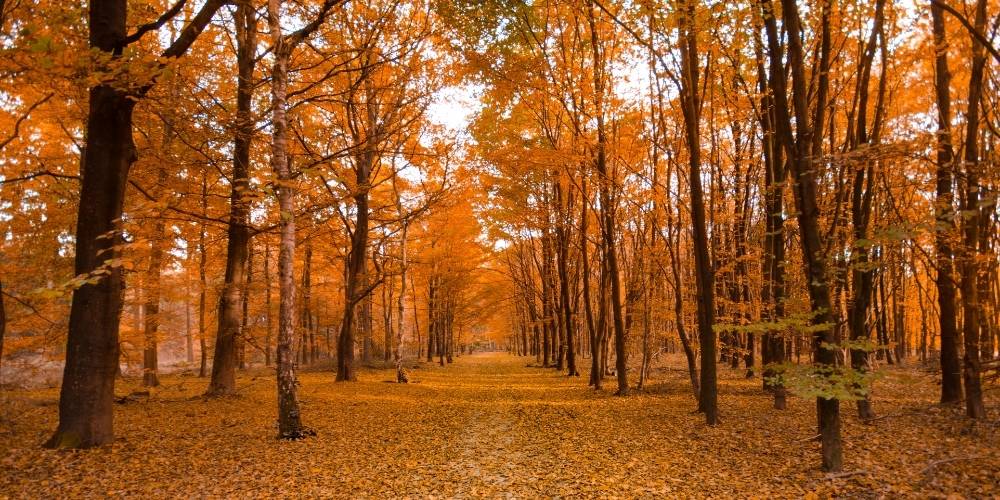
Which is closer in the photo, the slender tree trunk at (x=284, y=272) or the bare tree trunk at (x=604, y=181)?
the slender tree trunk at (x=284, y=272)

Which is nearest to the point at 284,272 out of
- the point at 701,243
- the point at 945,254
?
the point at 701,243

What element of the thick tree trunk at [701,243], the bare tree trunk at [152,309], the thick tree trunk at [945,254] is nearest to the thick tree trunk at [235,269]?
the bare tree trunk at [152,309]

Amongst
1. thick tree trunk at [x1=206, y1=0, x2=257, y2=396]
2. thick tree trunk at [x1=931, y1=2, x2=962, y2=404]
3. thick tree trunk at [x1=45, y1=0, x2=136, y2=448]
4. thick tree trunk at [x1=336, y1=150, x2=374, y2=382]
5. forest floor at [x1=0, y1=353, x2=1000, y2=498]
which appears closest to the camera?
forest floor at [x1=0, y1=353, x2=1000, y2=498]

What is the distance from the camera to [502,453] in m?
7.23

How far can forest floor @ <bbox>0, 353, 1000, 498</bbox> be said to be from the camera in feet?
17.3

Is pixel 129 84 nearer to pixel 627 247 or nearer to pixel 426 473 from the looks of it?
pixel 426 473

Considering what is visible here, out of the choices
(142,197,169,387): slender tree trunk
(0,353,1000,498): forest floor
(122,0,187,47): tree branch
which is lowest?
(0,353,1000,498): forest floor

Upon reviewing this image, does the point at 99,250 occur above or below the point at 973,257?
above

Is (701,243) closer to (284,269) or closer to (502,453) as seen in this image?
(502,453)

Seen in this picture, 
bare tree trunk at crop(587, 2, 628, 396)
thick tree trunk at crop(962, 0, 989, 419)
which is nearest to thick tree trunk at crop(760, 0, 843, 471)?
thick tree trunk at crop(962, 0, 989, 419)

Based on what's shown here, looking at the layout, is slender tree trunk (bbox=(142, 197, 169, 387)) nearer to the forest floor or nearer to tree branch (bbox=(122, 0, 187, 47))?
the forest floor

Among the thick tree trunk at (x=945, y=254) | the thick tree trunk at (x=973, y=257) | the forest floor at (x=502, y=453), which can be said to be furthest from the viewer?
the thick tree trunk at (x=945, y=254)

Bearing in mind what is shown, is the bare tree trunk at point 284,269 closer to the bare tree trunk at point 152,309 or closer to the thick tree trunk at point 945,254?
the bare tree trunk at point 152,309

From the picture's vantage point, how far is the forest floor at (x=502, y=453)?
5.29m
